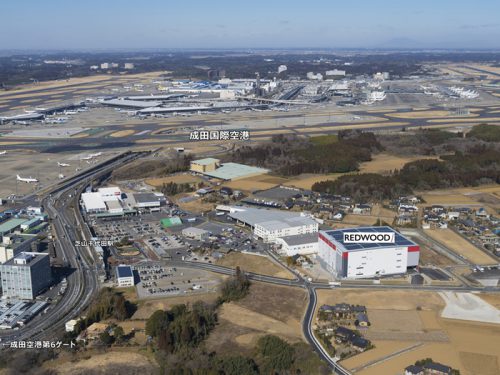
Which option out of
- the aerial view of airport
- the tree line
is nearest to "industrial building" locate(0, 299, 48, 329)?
the aerial view of airport

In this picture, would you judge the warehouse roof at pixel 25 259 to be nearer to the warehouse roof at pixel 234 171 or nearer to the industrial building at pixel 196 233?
the industrial building at pixel 196 233

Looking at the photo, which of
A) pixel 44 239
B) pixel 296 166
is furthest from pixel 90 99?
pixel 44 239

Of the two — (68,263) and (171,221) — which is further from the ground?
(171,221)

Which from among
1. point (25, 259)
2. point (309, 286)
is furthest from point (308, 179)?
point (25, 259)

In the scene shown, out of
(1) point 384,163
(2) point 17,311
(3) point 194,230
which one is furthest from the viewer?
(1) point 384,163

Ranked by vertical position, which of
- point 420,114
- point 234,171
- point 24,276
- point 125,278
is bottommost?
point 125,278

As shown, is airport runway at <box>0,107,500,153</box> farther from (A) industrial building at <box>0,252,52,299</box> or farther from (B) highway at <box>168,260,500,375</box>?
(A) industrial building at <box>0,252,52,299</box>

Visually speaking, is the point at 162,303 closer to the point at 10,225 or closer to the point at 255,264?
the point at 255,264
